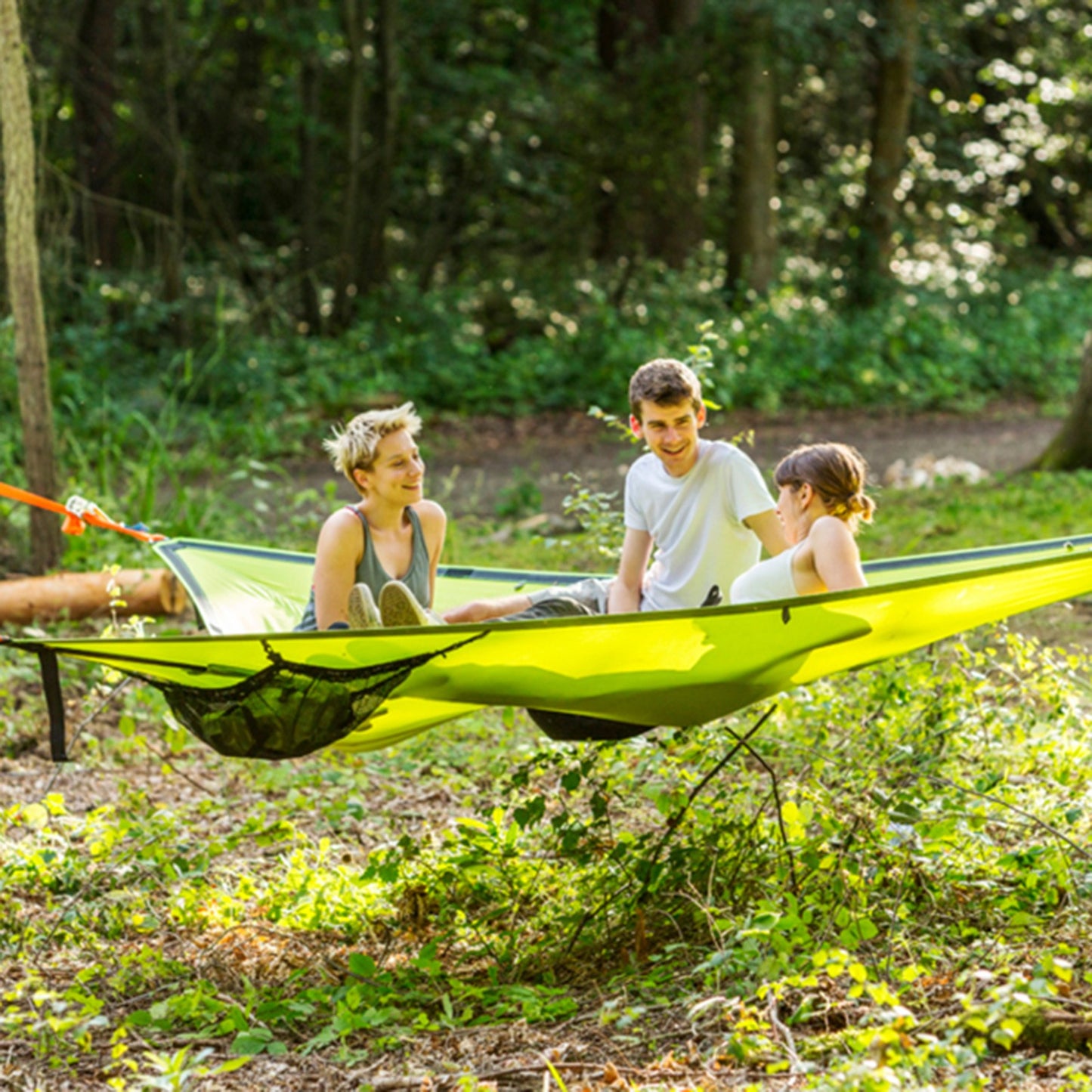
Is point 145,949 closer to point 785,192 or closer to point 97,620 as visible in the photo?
point 97,620

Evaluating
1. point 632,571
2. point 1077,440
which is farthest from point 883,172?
point 632,571

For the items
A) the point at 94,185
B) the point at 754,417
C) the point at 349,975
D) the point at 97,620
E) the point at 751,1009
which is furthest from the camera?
the point at 94,185

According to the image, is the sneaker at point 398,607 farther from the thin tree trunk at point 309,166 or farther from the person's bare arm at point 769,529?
the thin tree trunk at point 309,166

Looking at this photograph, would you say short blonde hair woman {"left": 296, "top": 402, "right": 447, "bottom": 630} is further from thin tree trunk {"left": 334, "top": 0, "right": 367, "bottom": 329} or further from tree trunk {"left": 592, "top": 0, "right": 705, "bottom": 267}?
tree trunk {"left": 592, "top": 0, "right": 705, "bottom": 267}

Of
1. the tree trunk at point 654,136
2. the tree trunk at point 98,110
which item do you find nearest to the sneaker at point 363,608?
the tree trunk at point 98,110

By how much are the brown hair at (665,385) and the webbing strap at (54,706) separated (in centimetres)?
111

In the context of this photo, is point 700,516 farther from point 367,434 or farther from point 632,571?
point 367,434

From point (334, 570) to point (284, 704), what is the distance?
50 centimetres

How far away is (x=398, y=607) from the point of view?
98.3 inches

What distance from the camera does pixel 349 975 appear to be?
2.38 meters

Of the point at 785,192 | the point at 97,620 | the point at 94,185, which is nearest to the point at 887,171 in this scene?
the point at 785,192

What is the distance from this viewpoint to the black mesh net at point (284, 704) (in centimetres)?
218

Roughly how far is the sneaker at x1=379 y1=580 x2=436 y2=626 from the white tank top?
56 centimetres

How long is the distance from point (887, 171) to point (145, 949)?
10.0 meters
